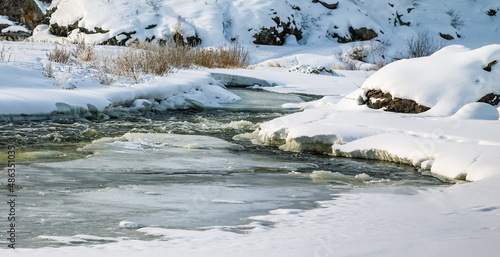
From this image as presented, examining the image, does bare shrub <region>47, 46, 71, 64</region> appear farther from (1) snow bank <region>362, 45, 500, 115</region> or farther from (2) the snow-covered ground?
(1) snow bank <region>362, 45, 500, 115</region>

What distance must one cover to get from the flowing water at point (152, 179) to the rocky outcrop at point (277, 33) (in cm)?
1857

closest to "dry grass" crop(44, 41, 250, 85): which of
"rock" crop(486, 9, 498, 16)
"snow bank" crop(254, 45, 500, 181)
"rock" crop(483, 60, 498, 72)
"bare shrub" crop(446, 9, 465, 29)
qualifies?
"snow bank" crop(254, 45, 500, 181)

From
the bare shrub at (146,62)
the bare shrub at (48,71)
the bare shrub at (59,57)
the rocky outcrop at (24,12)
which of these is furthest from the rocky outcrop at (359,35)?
the bare shrub at (48,71)

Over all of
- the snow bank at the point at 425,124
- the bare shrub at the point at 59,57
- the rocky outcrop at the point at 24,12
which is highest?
the rocky outcrop at the point at 24,12

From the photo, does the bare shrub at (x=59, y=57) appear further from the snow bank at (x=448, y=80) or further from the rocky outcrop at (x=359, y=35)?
the rocky outcrop at (x=359, y=35)

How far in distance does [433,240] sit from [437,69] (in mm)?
6020

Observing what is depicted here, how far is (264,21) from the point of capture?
28406 millimetres

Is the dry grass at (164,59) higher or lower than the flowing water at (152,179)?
higher

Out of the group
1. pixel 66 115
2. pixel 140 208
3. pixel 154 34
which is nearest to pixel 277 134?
pixel 66 115

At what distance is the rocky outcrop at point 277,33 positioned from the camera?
28.2 metres

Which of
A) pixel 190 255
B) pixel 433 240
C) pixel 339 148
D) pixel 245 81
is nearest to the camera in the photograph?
pixel 190 255

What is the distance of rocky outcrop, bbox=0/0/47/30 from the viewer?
31547 millimetres

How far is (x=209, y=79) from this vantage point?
15547 mm

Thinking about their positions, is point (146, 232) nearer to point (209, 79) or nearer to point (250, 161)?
point (250, 161)
